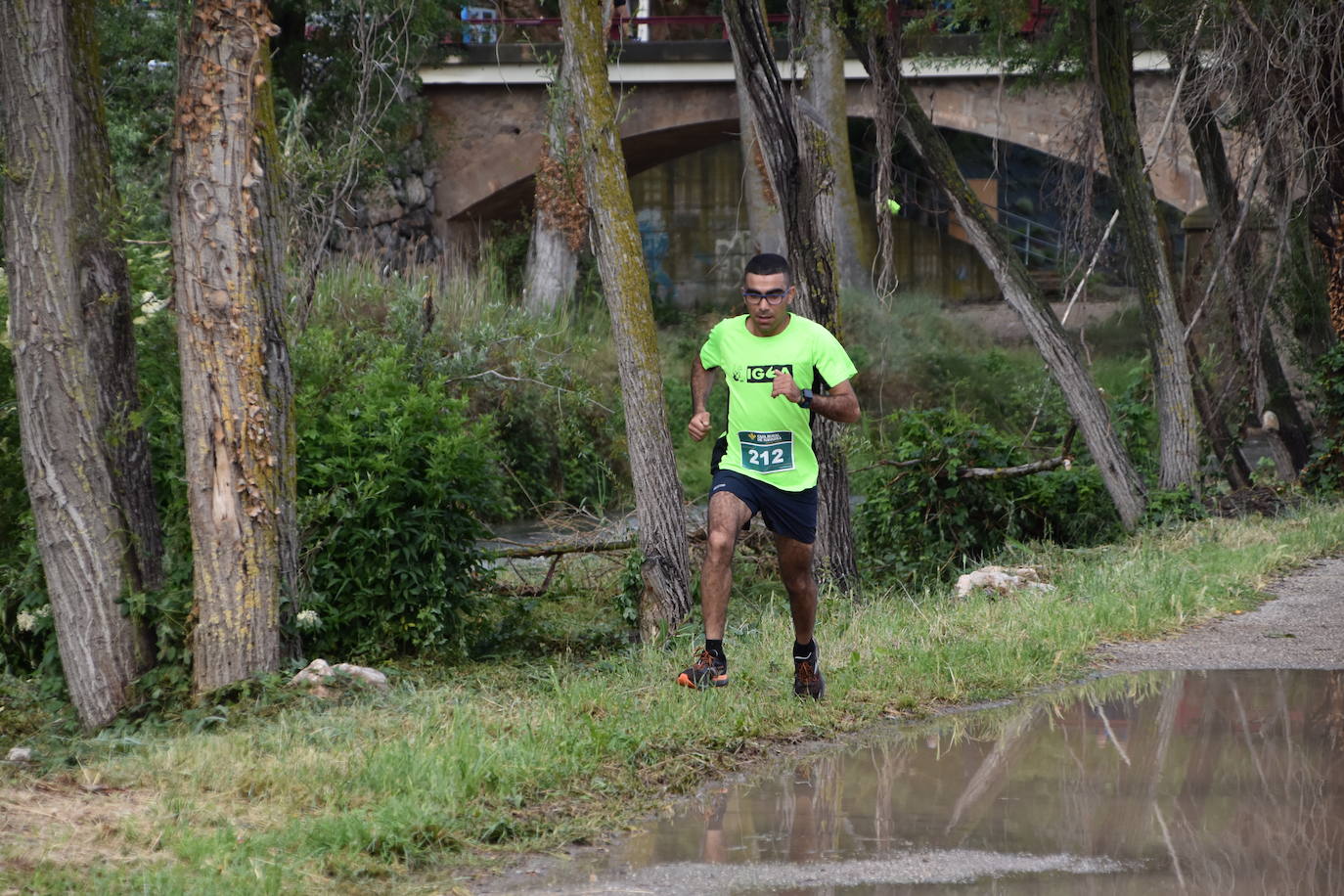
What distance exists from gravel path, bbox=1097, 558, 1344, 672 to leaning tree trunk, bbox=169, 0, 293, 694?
4.54 m

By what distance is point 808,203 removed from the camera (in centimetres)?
1045

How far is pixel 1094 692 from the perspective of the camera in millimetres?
6945

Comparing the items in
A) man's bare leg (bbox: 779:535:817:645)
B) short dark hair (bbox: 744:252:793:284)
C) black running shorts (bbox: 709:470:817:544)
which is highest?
short dark hair (bbox: 744:252:793:284)

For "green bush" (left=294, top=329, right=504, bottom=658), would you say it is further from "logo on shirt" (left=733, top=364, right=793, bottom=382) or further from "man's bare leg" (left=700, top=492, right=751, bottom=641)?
"logo on shirt" (left=733, top=364, right=793, bottom=382)

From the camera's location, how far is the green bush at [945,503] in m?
12.8

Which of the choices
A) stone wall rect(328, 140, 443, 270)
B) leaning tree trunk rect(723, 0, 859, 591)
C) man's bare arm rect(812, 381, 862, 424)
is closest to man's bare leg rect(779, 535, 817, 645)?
man's bare arm rect(812, 381, 862, 424)

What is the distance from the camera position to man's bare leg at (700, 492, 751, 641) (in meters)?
6.56

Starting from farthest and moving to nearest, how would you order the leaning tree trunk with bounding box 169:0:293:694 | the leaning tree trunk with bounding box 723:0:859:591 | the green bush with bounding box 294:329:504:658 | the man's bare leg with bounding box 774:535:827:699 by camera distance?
the leaning tree trunk with bounding box 723:0:859:591, the green bush with bounding box 294:329:504:658, the leaning tree trunk with bounding box 169:0:293:694, the man's bare leg with bounding box 774:535:827:699

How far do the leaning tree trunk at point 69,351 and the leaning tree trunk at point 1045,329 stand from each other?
713cm

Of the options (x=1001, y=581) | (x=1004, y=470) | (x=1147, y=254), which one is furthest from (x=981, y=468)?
(x=1001, y=581)

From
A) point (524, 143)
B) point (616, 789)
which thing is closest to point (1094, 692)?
point (616, 789)

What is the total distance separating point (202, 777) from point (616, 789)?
1.54 metres

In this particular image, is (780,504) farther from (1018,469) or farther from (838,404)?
(1018,469)

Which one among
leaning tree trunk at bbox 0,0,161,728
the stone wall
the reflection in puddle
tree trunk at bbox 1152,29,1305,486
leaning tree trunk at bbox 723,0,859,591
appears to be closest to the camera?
the reflection in puddle
